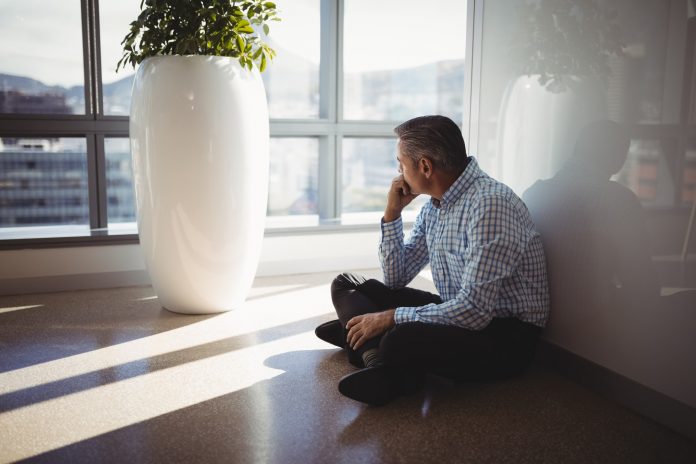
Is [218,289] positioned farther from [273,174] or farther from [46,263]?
[273,174]

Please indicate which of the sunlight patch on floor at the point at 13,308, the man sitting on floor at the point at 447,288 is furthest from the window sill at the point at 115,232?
the man sitting on floor at the point at 447,288

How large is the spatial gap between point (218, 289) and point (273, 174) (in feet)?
3.96

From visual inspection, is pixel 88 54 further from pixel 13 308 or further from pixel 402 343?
pixel 402 343

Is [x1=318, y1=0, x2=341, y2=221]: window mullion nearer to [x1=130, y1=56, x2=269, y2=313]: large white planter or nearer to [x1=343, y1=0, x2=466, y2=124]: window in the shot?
[x1=343, y1=0, x2=466, y2=124]: window

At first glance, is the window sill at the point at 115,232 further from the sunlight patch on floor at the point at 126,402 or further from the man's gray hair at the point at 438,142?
the man's gray hair at the point at 438,142

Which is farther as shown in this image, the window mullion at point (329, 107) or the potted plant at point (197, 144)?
the window mullion at point (329, 107)

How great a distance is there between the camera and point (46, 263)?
9.91ft

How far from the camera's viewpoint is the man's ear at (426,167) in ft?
6.23

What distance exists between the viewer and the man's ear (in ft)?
6.23

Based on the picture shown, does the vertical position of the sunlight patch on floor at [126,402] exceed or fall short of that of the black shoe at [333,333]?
it falls short

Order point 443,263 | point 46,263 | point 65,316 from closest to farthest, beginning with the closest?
point 443,263 < point 65,316 < point 46,263

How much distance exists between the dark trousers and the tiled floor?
86 millimetres

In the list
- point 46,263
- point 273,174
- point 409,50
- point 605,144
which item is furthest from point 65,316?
point 409,50

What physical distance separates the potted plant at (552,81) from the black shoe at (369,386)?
2.84 ft
